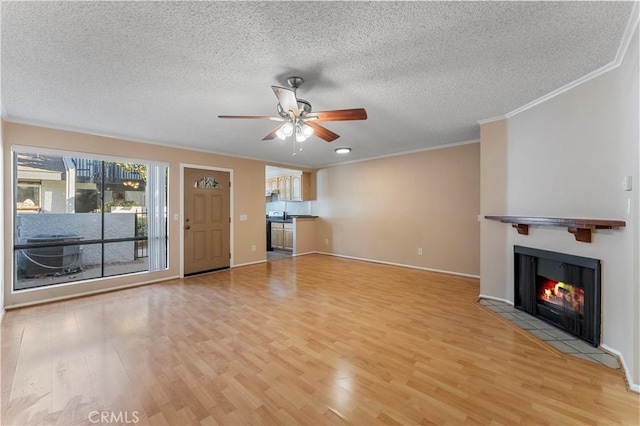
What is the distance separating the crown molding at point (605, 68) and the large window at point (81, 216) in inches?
219

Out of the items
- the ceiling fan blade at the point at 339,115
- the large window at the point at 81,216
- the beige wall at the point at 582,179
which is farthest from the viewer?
the large window at the point at 81,216

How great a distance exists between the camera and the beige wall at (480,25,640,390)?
6.42ft

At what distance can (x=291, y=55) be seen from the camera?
6.62 ft

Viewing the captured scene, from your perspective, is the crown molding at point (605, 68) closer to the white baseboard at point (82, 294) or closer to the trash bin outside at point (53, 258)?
the white baseboard at point (82, 294)

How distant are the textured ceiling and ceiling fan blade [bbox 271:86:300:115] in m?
0.25

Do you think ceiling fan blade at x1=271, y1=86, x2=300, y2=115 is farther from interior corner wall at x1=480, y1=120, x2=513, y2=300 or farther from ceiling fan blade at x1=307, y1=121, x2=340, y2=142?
interior corner wall at x1=480, y1=120, x2=513, y2=300

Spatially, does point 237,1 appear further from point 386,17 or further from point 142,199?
point 142,199

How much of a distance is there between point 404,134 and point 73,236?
592cm

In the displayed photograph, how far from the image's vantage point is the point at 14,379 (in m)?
1.93

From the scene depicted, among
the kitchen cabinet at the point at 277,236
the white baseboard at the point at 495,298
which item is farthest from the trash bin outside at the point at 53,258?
the white baseboard at the point at 495,298

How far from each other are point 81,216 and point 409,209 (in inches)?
245

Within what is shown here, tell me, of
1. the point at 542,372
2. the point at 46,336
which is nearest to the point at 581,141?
the point at 542,372

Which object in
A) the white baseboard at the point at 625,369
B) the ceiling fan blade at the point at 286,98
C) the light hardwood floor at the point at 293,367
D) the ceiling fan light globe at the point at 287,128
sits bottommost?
the light hardwood floor at the point at 293,367

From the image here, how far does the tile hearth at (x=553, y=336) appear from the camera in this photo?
2.17m
